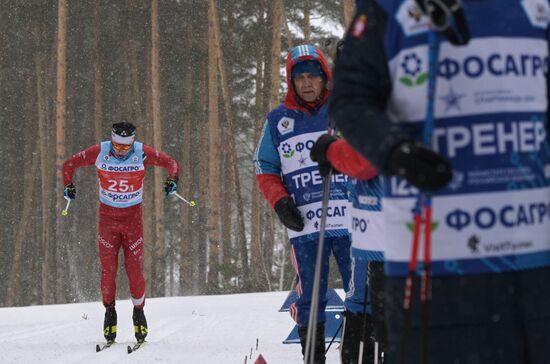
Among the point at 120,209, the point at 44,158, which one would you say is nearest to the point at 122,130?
the point at 120,209

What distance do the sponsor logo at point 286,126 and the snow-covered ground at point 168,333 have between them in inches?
89.4

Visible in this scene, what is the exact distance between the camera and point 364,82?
2.18 metres

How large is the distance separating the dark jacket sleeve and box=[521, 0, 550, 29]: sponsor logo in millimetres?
379

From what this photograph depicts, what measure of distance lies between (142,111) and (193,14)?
546cm

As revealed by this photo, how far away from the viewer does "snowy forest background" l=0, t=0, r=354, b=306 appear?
79.2ft

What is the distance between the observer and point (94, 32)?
28297mm

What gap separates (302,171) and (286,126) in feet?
1.00

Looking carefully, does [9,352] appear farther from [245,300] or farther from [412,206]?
[412,206]

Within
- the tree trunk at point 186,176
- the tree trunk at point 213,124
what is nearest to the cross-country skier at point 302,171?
the tree trunk at point 213,124

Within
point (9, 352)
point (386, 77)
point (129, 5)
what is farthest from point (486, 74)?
point (129, 5)

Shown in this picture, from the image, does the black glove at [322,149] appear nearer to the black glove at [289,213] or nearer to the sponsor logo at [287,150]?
the black glove at [289,213]

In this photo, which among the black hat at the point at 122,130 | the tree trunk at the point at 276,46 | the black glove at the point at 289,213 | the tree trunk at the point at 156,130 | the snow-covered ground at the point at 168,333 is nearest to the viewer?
the black glove at the point at 289,213

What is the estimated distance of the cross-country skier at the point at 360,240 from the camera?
3066mm

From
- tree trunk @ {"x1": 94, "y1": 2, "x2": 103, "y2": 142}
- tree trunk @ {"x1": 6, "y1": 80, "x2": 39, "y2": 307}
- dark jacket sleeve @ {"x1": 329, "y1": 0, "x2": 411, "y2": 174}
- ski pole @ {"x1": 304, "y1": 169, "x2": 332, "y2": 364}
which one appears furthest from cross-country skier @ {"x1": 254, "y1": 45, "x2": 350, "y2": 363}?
tree trunk @ {"x1": 6, "y1": 80, "x2": 39, "y2": 307}
